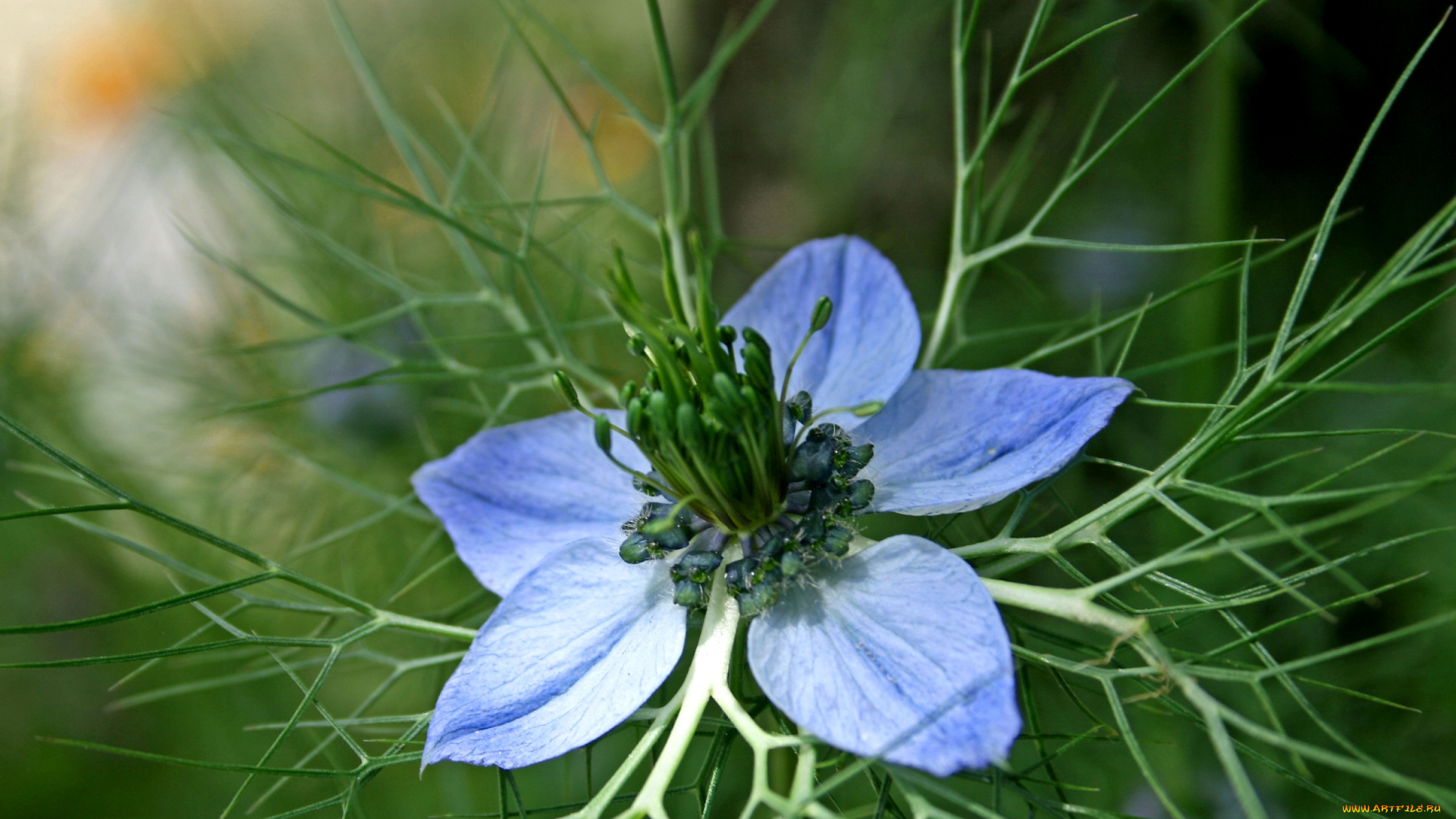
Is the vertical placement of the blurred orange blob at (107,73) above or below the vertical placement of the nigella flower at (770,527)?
above

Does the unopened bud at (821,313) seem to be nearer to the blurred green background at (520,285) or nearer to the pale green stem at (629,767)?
the pale green stem at (629,767)

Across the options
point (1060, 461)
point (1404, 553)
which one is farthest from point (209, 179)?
point (1404, 553)

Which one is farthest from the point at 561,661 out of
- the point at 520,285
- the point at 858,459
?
the point at 520,285

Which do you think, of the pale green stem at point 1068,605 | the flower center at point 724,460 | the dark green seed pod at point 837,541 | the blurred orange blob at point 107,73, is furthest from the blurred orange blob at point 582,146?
the pale green stem at point 1068,605

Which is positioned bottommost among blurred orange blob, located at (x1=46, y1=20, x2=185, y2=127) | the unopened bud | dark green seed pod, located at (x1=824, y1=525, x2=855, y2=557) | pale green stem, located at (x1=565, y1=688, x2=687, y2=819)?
pale green stem, located at (x1=565, y1=688, x2=687, y2=819)

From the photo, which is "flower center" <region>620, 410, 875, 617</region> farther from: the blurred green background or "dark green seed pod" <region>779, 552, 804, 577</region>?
the blurred green background

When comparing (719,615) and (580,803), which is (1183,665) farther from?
(580,803)

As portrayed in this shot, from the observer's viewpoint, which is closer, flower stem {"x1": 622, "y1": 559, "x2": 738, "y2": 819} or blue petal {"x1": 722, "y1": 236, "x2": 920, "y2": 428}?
flower stem {"x1": 622, "y1": 559, "x2": 738, "y2": 819}

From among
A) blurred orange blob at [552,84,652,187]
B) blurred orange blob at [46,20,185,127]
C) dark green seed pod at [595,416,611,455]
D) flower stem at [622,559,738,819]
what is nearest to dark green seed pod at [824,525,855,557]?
flower stem at [622,559,738,819]
